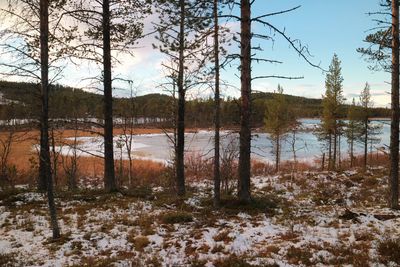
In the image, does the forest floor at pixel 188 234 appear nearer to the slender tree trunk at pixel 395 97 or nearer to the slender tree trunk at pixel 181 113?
the slender tree trunk at pixel 181 113

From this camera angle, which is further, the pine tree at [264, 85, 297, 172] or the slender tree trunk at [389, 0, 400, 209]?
the pine tree at [264, 85, 297, 172]

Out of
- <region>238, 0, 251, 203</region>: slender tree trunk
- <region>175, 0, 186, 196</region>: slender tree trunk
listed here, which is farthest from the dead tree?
<region>175, 0, 186, 196</region>: slender tree trunk

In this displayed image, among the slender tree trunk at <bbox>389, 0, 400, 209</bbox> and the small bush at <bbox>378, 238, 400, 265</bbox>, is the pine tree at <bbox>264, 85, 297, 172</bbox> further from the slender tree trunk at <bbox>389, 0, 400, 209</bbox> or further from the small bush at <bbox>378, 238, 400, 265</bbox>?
the small bush at <bbox>378, 238, 400, 265</bbox>

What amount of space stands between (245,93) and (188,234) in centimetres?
444

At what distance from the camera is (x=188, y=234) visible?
8367 mm

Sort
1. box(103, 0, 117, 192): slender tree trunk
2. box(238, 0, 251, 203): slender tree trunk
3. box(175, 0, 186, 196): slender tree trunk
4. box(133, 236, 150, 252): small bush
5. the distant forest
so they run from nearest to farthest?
box(133, 236, 150, 252): small bush
box(238, 0, 251, 203): slender tree trunk
the distant forest
box(103, 0, 117, 192): slender tree trunk
box(175, 0, 186, 196): slender tree trunk

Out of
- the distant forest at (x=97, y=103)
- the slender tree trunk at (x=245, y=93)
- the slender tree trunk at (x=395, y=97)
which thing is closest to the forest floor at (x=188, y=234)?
the slender tree trunk at (x=245, y=93)

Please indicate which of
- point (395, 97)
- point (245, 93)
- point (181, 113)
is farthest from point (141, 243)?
point (395, 97)

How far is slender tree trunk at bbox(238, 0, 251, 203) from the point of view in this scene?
992 centimetres

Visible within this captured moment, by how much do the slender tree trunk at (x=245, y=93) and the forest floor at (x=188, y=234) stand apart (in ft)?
3.79

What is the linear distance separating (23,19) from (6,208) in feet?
22.1

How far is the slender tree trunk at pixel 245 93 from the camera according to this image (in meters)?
9.92

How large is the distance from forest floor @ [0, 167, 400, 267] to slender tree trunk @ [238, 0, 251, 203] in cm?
116

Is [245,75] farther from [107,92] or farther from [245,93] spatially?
[107,92]
